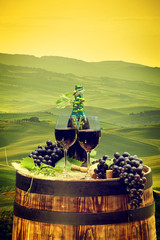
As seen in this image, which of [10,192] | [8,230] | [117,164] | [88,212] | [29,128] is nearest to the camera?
[88,212]

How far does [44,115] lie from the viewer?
5664 mm

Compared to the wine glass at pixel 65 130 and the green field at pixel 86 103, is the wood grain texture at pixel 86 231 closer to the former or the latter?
the wine glass at pixel 65 130

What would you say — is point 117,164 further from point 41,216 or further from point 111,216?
point 41,216

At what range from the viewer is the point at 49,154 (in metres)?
2.38

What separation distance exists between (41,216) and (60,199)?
139 mm

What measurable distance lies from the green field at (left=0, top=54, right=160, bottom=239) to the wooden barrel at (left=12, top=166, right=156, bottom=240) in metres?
3.48

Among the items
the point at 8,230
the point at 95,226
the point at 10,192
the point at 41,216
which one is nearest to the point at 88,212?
the point at 95,226

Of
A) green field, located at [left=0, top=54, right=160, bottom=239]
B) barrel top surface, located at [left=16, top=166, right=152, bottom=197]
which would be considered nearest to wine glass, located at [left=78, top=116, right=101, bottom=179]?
barrel top surface, located at [left=16, top=166, right=152, bottom=197]

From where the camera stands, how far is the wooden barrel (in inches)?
71.0

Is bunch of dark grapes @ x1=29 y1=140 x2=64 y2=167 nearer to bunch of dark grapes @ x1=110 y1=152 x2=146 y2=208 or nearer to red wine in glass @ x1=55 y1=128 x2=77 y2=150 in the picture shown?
red wine in glass @ x1=55 y1=128 x2=77 y2=150

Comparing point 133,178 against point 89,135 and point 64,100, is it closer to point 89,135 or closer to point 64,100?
point 89,135

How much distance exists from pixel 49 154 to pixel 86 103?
3434 mm

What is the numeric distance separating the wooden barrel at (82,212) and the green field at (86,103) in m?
3.48

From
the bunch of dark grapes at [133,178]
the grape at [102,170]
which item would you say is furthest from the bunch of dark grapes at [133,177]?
the grape at [102,170]
